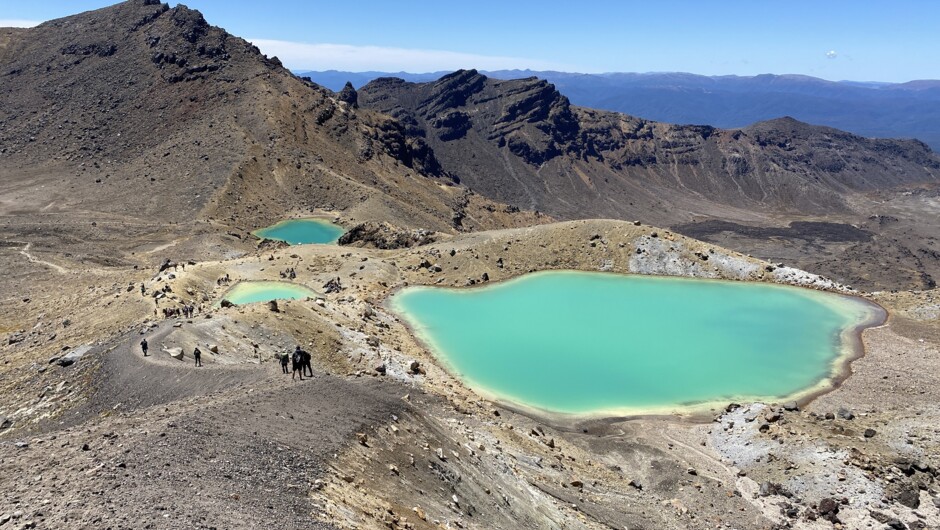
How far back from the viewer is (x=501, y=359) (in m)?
43.1

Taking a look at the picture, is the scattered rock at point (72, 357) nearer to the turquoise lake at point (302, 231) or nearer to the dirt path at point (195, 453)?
the dirt path at point (195, 453)

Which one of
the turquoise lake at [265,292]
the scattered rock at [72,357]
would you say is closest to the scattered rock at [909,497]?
the scattered rock at [72,357]

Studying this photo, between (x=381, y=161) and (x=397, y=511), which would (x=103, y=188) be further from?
(x=397, y=511)

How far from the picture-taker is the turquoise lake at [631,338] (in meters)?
38.8

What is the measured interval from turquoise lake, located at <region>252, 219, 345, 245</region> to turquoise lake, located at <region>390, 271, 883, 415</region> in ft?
124

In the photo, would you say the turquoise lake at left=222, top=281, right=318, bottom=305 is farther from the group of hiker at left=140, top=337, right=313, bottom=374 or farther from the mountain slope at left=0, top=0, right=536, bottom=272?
the mountain slope at left=0, top=0, right=536, bottom=272

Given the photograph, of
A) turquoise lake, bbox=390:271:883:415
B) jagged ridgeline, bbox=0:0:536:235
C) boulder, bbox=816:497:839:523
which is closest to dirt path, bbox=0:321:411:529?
turquoise lake, bbox=390:271:883:415

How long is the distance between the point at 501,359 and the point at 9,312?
40.3 metres

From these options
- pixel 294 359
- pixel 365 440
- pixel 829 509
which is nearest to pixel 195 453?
pixel 365 440

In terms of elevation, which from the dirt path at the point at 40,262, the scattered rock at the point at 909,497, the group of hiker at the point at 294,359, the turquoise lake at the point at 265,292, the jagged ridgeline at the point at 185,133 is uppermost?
the jagged ridgeline at the point at 185,133

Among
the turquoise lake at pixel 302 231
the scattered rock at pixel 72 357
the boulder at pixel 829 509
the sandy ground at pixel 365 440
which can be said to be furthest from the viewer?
the turquoise lake at pixel 302 231

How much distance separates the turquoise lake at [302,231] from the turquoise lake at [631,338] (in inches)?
1482

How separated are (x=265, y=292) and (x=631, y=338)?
31.9 m

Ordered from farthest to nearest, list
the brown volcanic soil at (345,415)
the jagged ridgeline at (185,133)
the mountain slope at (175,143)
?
the jagged ridgeline at (185,133) < the mountain slope at (175,143) < the brown volcanic soil at (345,415)
